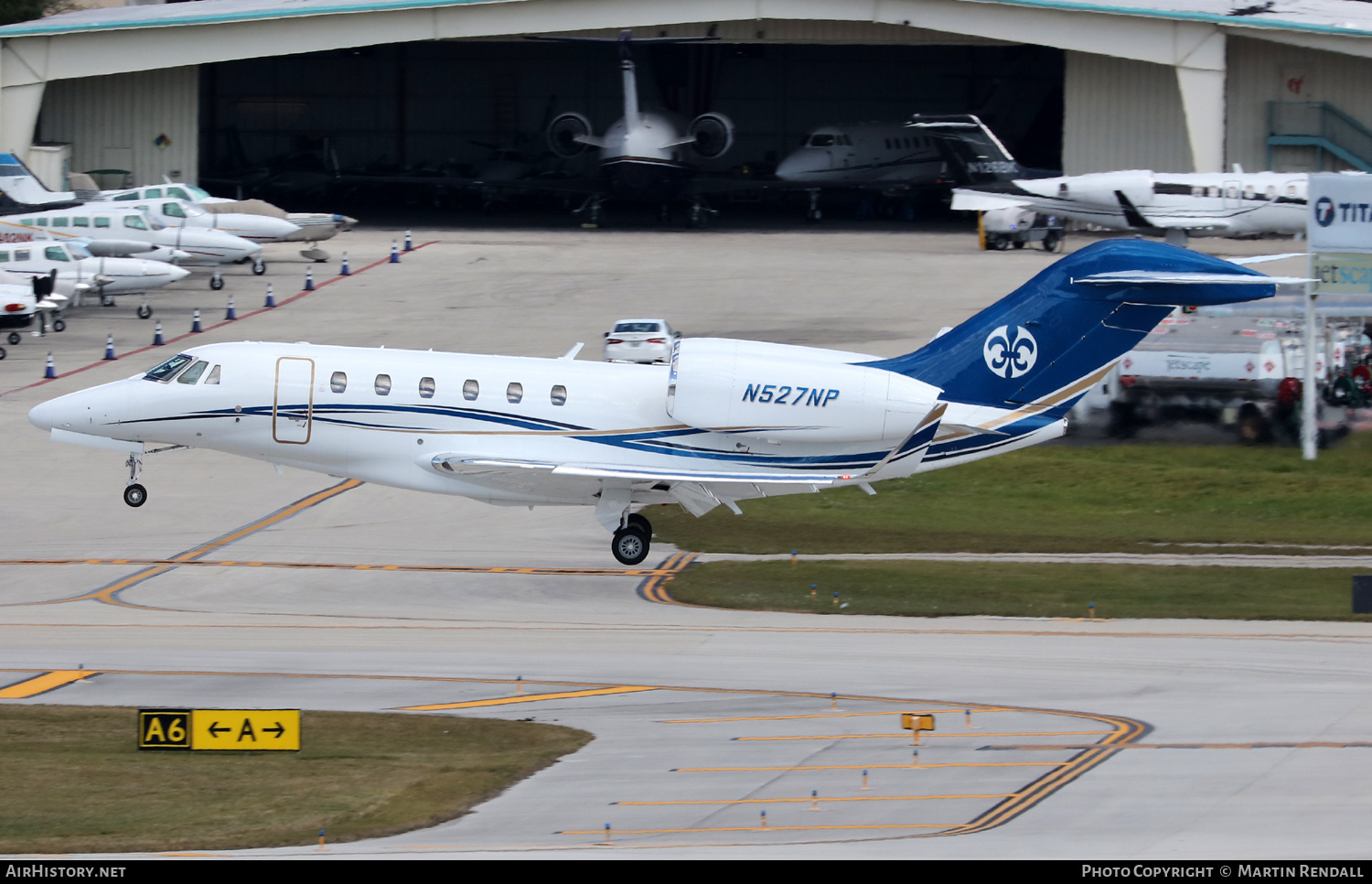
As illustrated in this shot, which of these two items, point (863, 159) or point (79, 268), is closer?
point (79, 268)

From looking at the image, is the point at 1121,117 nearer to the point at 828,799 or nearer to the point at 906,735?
the point at 906,735

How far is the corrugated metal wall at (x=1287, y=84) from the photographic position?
2501 inches

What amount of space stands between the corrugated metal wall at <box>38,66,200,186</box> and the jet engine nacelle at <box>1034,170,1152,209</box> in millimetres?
34304

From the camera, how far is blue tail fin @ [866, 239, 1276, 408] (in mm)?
25016

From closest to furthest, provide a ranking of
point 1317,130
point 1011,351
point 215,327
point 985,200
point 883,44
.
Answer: point 1011,351, point 215,327, point 985,200, point 1317,130, point 883,44

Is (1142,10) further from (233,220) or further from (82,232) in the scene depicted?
(82,232)

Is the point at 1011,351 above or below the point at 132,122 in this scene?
below

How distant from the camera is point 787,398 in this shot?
2539 cm

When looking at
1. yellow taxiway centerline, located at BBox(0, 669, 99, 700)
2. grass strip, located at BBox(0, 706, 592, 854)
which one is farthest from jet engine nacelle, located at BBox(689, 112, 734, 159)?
grass strip, located at BBox(0, 706, 592, 854)

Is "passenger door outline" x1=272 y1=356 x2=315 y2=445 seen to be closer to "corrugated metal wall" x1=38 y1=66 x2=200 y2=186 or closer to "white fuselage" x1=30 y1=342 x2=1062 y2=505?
"white fuselage" x1=30 y1=342 x2=1062 y2=505

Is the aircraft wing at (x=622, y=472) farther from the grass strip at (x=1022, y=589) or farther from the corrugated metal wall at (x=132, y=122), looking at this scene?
the corrugated metal wall at (x=132, y=122)

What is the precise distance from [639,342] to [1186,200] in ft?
79.4

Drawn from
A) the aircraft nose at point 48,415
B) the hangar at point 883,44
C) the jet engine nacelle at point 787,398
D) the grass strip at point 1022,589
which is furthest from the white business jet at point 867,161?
the aircraft nose at point 48,415

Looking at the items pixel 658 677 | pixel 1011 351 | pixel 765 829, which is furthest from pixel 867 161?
pixel 765 829
